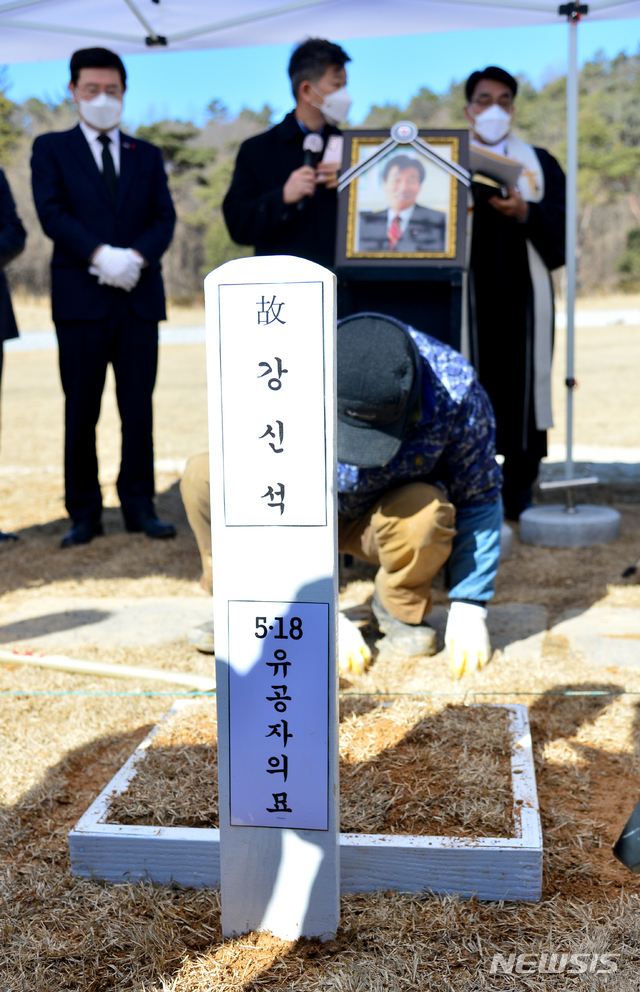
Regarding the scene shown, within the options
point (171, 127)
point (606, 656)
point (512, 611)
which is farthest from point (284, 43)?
point (171, 127)

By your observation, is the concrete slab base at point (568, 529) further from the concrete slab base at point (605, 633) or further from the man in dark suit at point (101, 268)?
the man in dark suit at point (101, 268)

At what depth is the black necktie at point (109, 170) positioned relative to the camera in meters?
3.82

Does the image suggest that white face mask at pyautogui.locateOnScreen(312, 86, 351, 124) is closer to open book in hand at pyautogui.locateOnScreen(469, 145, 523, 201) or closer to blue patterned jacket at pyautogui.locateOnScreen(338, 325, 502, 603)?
open book in hand at pyautogui.locateOnScreen(469, 145, 523, 201)

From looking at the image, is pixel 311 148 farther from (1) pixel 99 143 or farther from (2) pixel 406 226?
(1) pixel 99 143

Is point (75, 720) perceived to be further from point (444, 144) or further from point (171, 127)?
point (171, 127)

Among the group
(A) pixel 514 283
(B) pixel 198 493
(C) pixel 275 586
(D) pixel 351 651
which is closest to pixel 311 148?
(A) pixel 514 283

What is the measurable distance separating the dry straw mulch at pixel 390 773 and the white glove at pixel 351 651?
0.90ft

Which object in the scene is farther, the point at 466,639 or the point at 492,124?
the point at 492,124

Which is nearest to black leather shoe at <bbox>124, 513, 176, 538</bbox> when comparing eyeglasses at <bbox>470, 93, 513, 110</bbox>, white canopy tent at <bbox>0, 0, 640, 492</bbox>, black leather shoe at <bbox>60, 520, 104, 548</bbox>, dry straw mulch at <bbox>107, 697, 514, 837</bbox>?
black leather shoe at <bbox>60, 520, 104, 548</bbox>

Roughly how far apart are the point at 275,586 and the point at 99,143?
3.12m

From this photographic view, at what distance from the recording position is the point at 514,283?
3.84 meters

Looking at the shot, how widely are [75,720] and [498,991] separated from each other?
1265 mm

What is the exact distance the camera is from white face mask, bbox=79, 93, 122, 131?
368cm

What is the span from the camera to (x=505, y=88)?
365cm
